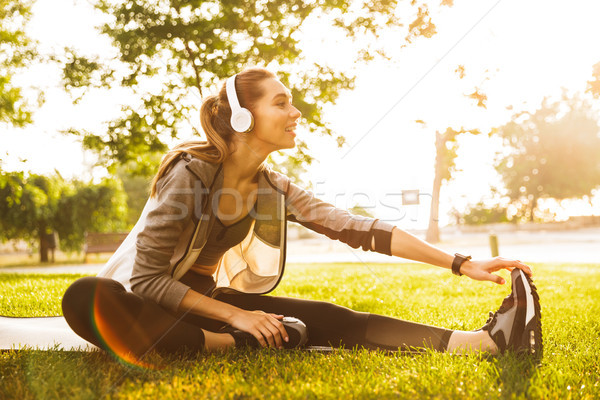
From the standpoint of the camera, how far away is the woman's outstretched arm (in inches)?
Answer: 95.8

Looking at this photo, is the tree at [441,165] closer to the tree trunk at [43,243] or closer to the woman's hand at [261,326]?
the woman's hand at [261,326]

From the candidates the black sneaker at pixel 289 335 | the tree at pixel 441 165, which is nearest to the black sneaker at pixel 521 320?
the black sneaker at pixel 289 335

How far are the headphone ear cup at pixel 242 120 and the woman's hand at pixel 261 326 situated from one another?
96 cm

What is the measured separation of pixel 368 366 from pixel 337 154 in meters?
9.15

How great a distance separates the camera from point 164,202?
2.35 metres

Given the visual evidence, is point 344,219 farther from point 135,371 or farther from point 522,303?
point 135,371

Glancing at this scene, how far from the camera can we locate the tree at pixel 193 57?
9562mm

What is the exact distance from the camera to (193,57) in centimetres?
1015

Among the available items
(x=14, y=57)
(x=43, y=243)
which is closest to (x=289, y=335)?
(x=14, y=57)

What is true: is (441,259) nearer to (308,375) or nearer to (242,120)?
(308,375)

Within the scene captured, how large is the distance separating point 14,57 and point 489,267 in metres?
12.0

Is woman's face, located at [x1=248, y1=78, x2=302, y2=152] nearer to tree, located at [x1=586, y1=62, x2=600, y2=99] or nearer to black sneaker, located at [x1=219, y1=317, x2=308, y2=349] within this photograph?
black sneaker, located at [x1=219, y1=317, x2=308, y2=349]

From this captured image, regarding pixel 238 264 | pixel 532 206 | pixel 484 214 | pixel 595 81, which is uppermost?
pixel 595 81

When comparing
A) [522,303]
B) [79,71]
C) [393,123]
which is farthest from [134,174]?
[522,303]
